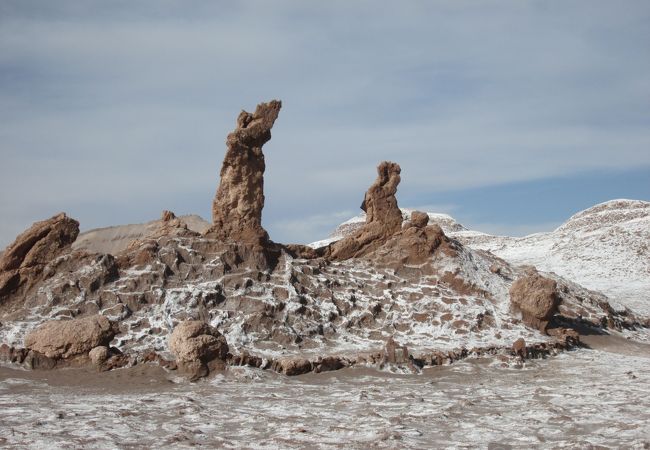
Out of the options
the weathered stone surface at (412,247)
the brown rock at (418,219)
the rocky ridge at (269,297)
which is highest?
the brown rock at (418,219)

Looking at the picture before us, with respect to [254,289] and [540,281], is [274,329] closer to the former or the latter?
[254,289]

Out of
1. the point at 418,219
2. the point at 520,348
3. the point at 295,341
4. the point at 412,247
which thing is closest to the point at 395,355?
the point at 295,341

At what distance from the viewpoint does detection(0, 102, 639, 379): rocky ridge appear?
1577cm

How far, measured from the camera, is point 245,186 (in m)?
20.3

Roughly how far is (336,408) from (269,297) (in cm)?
747

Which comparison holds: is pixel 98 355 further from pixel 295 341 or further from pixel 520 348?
pixel 520 348

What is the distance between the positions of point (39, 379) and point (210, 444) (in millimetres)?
6325

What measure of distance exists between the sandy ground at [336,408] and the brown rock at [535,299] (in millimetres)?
3068

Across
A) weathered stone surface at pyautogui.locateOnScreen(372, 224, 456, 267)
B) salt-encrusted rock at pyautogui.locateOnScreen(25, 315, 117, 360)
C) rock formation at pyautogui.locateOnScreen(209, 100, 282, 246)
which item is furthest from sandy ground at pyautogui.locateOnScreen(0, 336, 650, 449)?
rock formation at pyautogui.locateOnScreen(209, 100, 282, 246)

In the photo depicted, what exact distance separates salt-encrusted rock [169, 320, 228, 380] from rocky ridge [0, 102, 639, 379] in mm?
25

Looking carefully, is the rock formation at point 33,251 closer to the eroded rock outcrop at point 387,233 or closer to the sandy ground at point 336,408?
the sandy ground at point 336,408

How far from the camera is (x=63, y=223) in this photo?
18.9 metres

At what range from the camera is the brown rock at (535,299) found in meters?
19.2

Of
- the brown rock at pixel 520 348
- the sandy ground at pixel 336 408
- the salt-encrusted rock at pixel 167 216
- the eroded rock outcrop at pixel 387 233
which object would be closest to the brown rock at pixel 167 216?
the salt-encrusted rock at pixel 167 216
